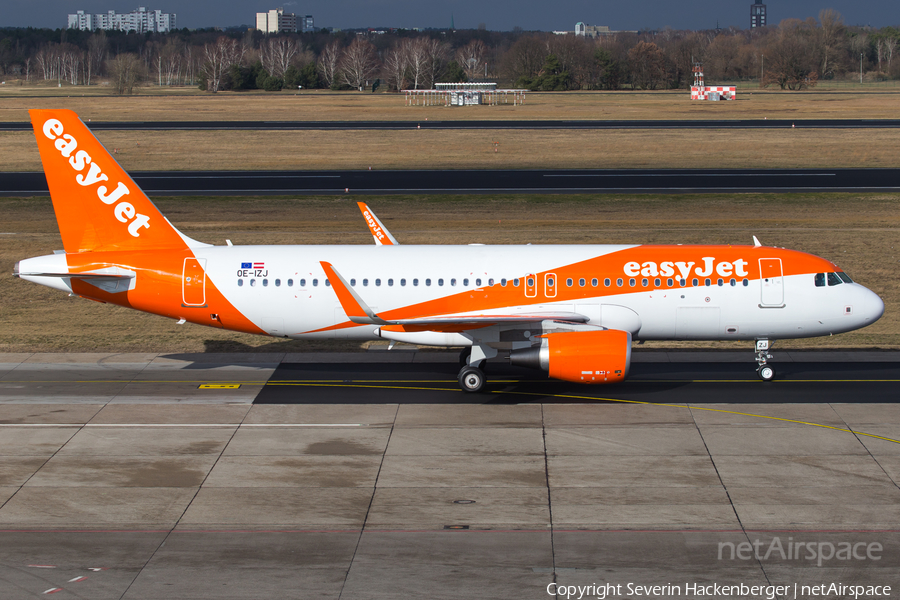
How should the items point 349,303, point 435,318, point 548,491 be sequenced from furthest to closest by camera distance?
point 435,318
point 349,303
point 548,491

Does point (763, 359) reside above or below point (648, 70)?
below

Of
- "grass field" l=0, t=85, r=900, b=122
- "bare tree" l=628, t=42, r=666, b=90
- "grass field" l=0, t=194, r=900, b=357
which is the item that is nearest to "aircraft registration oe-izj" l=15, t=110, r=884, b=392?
"grass field" l=0, t=194, r=900, b=357

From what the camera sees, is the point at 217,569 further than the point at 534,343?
No

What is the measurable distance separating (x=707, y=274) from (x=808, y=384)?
475 centimetres

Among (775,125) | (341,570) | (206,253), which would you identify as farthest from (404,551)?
(775,125)

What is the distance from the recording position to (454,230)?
5234cm

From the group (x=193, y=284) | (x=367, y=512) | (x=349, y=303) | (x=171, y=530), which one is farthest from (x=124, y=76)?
(x=367, y=512)

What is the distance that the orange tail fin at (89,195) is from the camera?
27.5 m

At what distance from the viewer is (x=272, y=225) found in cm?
5397

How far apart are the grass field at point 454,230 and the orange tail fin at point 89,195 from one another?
19.9ft

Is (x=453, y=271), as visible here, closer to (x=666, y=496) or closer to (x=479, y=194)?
(x=666, y=496)

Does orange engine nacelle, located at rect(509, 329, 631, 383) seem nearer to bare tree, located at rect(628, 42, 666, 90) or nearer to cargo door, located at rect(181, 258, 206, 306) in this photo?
cargo door, located at rect(181, 258, 206, 306)

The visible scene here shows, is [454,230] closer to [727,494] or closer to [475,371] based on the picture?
[475,371]

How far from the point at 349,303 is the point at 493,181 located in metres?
45.0
